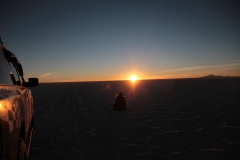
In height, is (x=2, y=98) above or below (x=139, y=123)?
above

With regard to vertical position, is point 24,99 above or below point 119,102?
above

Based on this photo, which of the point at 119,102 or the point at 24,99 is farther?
the point at 119,102

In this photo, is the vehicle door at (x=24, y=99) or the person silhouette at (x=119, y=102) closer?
the vehicle door at (x=24, y=99)

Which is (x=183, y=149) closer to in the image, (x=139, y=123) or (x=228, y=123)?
(x=139, y=123)

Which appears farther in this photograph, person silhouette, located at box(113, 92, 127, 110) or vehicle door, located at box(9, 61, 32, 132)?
person silhouette, located at box(113, 92, 127, 110)

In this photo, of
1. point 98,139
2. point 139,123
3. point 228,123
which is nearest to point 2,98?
point 98,139

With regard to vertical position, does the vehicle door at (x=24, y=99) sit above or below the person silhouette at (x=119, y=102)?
above

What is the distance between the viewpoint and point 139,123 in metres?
6.16

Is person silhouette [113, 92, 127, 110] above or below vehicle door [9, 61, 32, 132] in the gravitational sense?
below

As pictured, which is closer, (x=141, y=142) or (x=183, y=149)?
(x=183, y=149)

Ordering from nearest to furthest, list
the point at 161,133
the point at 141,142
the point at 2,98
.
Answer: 1. the point at 2,98
2. the point at 141,142
3. the point at 161,133

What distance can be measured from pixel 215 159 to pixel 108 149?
197 centimetres

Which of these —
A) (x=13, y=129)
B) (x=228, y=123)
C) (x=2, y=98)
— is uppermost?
(x=2, y=98)

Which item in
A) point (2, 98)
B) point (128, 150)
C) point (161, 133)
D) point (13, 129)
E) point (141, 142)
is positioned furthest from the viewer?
point (161, 133)
